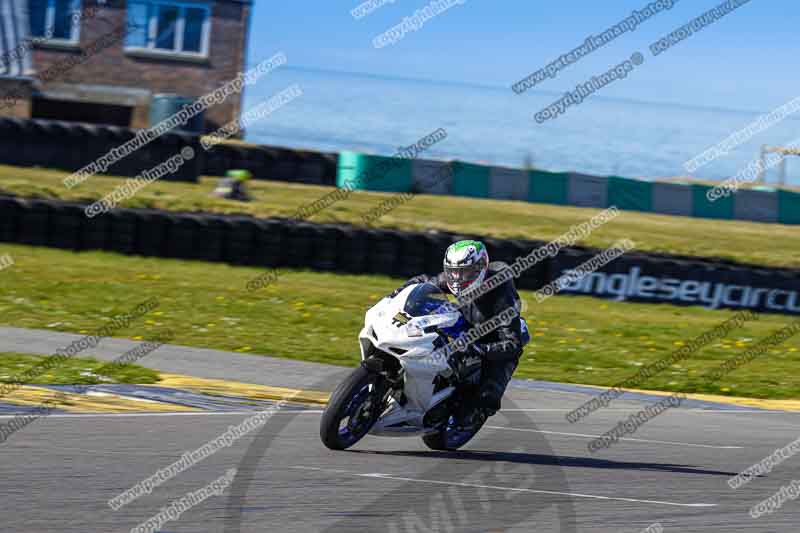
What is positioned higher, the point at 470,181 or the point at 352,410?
the point at 352,410

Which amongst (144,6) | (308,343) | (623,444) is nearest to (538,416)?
(623,444)

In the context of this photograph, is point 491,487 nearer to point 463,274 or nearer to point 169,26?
point 463,274

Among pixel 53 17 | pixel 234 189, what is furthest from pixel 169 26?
pixel 234 189

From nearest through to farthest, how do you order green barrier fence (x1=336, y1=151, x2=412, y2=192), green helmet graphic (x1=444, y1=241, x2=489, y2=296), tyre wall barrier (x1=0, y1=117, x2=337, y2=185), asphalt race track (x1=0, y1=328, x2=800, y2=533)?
1. asphalt race track (x1=0, y1=328, x2=800, y2=533)
2. green helmet graphic (x1=444, y1=241, x2=489, y2=296)
3. tyre wall barrier (x1=0, y1=117, x2=337, y2=185)
4. green barrier fence (x1=336, y1=151, x2=412, y2=192)

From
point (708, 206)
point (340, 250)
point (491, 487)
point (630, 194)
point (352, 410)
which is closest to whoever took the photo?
point (491, 487)

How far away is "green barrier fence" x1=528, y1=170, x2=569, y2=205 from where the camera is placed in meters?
33.0

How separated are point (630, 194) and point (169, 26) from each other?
57.9 ft

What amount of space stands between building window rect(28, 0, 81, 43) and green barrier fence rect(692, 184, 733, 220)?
21.2 meters

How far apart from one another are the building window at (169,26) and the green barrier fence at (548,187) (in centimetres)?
1431

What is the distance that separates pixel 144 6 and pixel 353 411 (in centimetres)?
3483

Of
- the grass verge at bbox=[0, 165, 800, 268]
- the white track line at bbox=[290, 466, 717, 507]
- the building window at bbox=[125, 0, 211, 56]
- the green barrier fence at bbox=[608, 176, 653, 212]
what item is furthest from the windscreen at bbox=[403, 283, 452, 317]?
the building window at bbox=[125, 0, 211, 56]

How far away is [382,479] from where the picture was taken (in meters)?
7.61

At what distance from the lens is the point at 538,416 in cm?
1127

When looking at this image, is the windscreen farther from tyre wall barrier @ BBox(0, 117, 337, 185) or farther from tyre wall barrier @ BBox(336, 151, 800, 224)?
tyre wall barrier @ BBox(336, 151, 800, 224)
